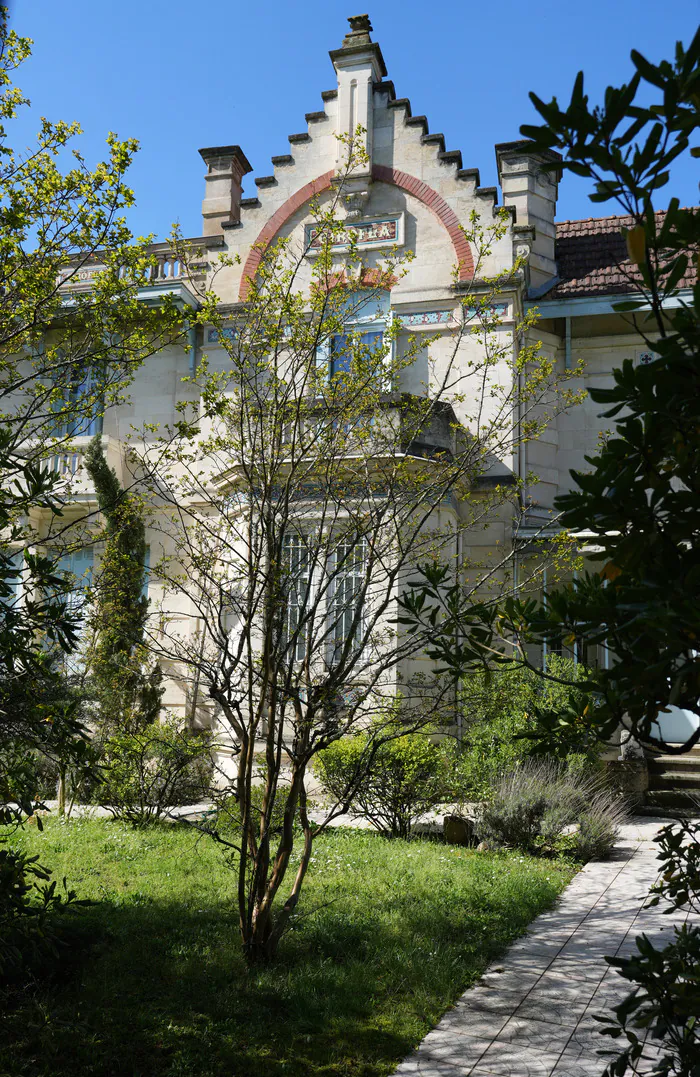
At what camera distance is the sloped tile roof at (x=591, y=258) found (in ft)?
48.2

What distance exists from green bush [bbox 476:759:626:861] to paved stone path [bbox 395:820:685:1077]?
113cm

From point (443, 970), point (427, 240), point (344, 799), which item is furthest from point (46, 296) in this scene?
point (427, 240)

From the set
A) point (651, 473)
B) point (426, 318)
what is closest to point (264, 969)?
point (651, 473)

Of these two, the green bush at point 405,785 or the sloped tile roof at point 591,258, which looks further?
the sloped tile roof at point 591,258

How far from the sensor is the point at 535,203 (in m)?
15.5

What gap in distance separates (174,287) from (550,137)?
48.6 ft

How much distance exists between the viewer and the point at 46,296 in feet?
18.1

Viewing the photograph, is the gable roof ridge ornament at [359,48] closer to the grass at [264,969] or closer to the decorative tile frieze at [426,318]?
the decorative tile frieze at [426,318]

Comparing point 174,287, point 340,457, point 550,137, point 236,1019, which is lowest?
point 236,1019

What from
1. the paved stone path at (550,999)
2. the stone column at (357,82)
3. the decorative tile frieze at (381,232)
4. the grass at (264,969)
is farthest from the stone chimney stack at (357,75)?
the paved stone path at (550,999)

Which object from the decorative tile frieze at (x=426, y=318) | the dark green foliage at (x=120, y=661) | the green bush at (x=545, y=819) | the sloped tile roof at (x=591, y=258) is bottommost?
the green bush at (x=545, y=819)

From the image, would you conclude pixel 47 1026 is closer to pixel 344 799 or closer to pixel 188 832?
pixel 344 799

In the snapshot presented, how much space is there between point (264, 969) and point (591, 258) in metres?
13.7

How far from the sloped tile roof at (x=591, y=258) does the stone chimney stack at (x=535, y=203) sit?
377 mm
